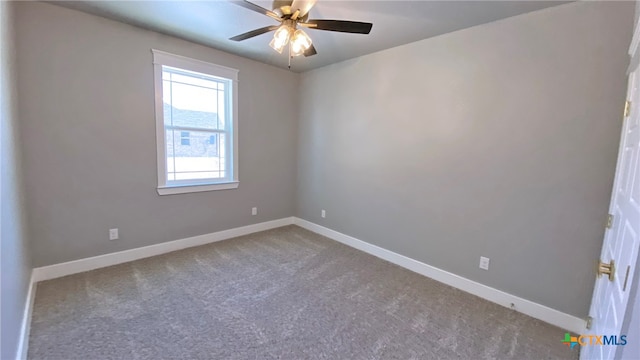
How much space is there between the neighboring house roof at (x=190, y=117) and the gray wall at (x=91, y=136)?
8.8 inches

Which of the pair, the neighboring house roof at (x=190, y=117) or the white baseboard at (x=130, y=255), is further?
the neighboring house roof at (x=190, y=117)

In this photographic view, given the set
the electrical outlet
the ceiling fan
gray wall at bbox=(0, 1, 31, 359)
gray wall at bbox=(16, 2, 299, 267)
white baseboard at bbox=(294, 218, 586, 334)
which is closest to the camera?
gray wall at bbox=(0, 1, 31, 359)

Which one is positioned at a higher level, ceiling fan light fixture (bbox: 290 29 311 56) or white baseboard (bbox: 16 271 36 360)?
ceiling fan light fixture (bbox: 290 29 311 56)

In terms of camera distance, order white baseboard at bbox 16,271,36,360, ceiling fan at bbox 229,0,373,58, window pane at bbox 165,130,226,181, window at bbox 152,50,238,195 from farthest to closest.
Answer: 1. window pane at bbox 165,130,226,181
2. window at bbox 152,50,238,195
3. ceiling fan at bbox 229,0,373,58
4. white baseboard at bbox 16,271,36,360

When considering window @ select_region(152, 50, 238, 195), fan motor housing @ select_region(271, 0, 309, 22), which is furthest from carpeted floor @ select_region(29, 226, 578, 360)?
fan motor housing @ select_region(271, 0, 309, 22)

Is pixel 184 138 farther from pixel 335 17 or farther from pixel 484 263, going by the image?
pixel 484 263

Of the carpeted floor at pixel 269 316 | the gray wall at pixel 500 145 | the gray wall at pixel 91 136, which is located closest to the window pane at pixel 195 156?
the gray wall at pixel 91 136

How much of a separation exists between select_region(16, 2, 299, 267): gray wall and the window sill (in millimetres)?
70

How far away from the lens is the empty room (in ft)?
5.97

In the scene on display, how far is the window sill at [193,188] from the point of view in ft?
10.4

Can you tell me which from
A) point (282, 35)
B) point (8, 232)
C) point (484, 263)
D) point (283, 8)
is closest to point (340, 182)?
point (484, 263)

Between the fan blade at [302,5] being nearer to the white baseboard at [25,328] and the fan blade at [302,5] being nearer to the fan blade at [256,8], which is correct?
the fan blade at [256,8]

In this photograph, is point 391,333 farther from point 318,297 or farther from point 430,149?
point 430,149

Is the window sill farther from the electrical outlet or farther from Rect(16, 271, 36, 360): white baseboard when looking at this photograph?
the electrical outlet
